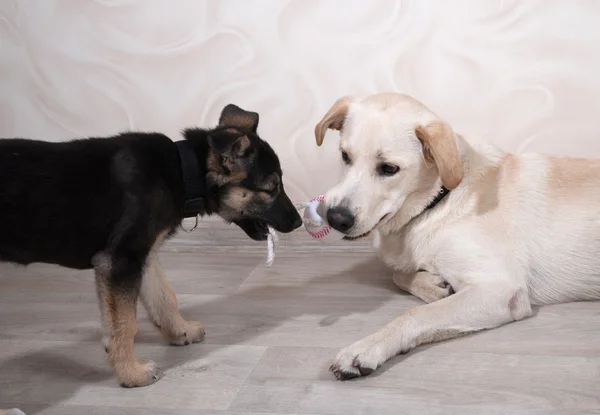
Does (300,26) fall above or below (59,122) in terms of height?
above

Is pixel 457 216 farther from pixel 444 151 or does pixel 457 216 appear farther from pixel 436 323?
pixel 436 323

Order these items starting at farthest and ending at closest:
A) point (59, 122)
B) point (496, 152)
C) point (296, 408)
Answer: point (59, 122)
point (496, 152)
point (296, 408)

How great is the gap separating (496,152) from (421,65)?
686mm

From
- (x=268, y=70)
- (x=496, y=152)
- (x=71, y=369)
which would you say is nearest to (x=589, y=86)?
(x=496, y=152)

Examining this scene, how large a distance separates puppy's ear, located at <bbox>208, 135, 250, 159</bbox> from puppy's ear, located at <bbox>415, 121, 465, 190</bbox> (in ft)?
2.13

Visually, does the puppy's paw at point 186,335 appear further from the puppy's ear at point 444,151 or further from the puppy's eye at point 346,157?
the puppy's ear at point 444,151

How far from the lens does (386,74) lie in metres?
3.03

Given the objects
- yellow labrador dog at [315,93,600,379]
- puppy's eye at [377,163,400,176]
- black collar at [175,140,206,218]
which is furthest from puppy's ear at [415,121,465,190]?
black collar at [175,140,206,218]

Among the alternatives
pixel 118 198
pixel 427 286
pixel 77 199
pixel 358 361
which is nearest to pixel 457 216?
pixel 427 286

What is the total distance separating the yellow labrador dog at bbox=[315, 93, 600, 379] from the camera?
2164 millimetres

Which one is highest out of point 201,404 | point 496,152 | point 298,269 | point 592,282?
point 496,152

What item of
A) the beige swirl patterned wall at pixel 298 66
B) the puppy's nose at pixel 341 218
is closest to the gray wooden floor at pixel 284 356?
the puppy's nose at pixel 341 218

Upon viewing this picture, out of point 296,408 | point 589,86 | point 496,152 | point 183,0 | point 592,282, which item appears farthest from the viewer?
point 183,0

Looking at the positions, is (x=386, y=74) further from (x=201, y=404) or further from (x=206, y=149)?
(x=201, y=404)
